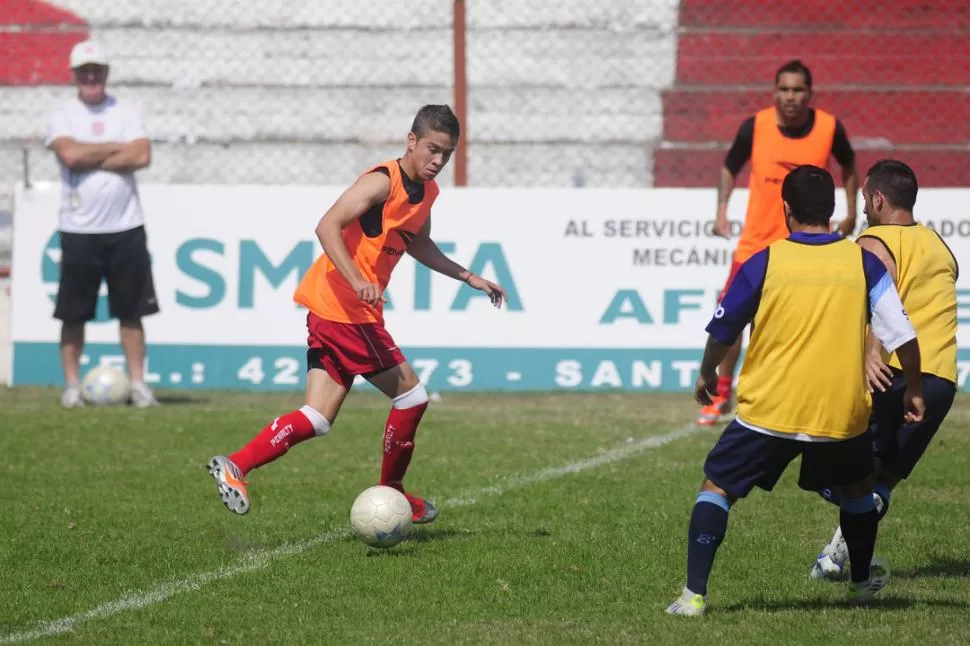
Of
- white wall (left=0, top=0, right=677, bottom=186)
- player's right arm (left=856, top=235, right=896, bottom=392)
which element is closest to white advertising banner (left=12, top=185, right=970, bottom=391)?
white wall (left=0, top=0, right=677, bottom=186)

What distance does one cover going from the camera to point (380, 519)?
21.7ft

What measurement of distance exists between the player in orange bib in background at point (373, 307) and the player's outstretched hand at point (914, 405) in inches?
83.4

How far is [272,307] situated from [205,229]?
0.87 metres

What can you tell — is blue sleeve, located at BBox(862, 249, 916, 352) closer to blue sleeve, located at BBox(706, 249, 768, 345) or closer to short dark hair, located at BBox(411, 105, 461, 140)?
blue sleeve, located at BBox(706, 249, 768, 345)

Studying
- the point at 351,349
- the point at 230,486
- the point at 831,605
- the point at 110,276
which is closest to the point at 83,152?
the point at 110,276

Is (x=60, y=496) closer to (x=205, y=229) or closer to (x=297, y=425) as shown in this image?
(x=297, y=425)

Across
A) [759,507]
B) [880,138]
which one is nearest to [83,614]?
[759,507]

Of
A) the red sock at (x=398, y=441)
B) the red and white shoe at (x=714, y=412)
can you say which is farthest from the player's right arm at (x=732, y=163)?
the red sock at (x=398, y=441)

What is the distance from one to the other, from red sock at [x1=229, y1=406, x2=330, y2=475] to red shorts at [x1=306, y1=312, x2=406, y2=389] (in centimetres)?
24

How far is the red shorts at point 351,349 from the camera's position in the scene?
7.12 m

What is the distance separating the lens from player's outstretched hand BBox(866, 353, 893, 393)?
233 inches

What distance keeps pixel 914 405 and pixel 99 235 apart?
7.84m

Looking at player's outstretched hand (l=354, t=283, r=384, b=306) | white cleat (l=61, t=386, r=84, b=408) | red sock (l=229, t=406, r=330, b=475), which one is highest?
player's outstretched hand (l=354, t=283, r=384, b=306)

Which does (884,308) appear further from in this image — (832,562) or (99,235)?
(99,235)
